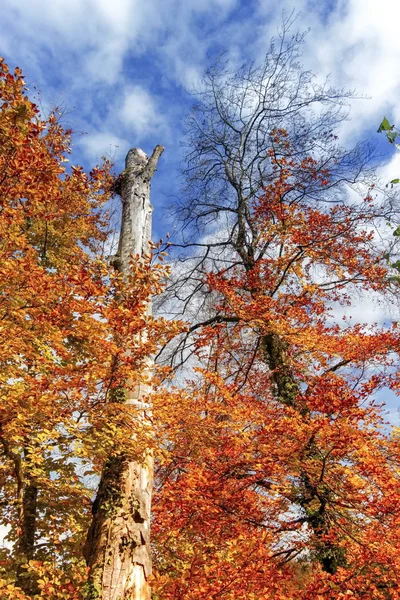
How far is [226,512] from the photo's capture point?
5801 mm

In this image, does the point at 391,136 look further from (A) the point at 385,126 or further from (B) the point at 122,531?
(B) the point at 122,531

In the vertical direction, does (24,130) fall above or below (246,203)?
below

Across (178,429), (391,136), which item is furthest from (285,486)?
(391,136)

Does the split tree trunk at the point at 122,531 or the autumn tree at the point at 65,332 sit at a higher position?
the autumn tree at the point at 65,332

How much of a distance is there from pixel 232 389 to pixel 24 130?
7.61 metres

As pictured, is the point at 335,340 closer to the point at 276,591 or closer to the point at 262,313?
the point at 262,313

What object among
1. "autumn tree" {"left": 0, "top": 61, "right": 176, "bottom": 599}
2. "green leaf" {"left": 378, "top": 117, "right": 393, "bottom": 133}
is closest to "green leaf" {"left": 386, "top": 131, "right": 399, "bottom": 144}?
"green leaf" {"left": 378, "top": 117, "right": 393, "bottom": 133}

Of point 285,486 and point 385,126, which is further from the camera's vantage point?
point 285,486

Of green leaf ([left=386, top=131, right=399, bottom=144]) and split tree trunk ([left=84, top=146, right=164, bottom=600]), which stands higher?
green leaf ([left=386, top=131, right=399, bottom=144])

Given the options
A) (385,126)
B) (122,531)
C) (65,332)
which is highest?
(65,332)

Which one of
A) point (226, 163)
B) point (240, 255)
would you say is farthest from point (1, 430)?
point (226, 163)

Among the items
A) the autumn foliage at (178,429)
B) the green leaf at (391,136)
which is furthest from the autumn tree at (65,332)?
the green leaf at (391,136)

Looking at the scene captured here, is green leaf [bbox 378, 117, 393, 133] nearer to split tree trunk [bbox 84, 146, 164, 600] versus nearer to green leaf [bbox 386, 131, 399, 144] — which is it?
green leaf [bbox 386, 131, 399, 144]

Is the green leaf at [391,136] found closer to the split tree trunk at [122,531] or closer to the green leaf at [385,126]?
the green leaf at [385,126]
